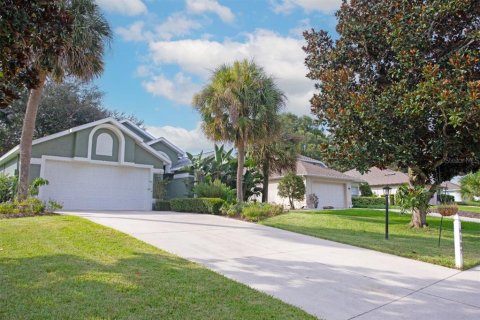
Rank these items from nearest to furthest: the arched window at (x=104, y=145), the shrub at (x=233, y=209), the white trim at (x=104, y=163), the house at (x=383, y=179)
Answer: the shrub at (x=233, y=209) < the white trim at (x=104, y=163) < the arched window at (x=104, y=145) < the house at (x=383, y=179)

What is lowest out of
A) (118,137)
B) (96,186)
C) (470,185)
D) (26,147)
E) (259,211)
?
(259,211)

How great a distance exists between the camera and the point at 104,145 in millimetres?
18703

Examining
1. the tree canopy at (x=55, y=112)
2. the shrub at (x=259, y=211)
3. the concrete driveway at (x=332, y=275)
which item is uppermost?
the tree canopy at (x=55, y=112)

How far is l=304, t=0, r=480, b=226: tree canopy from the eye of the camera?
31.6ft

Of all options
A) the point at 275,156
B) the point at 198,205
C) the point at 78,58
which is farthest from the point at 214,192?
the point at 78,58

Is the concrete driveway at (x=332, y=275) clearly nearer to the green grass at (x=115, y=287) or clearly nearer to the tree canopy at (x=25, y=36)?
the green grass at (x=115, y=287)

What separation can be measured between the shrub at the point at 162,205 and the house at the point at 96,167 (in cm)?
57

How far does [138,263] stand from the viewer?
621cm

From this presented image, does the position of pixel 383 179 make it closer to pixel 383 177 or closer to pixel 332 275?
pixel 383 177

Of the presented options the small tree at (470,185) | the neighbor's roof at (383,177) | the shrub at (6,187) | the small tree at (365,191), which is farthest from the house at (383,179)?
the shrub at (6,187)

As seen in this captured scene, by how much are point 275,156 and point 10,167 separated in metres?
15.6

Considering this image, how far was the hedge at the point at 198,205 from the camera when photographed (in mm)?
16625

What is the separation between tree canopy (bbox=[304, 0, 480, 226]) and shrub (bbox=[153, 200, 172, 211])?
1042cm

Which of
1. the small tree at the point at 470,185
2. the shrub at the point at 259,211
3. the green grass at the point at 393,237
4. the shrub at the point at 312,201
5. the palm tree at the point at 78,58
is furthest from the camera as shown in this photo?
the small tree at the point at 470,185
